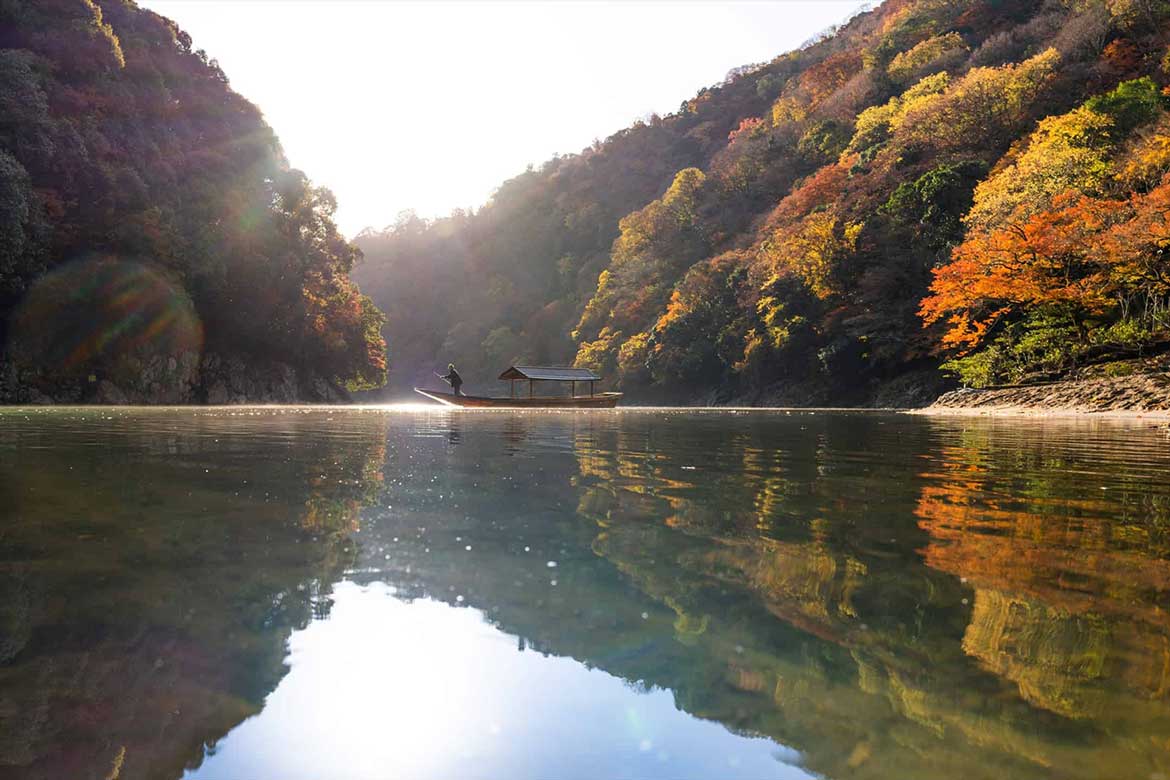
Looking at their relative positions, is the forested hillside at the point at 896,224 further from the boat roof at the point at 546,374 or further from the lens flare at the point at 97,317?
the lens flare at the point at 97,317

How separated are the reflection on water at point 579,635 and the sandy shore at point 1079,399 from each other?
18598 mm

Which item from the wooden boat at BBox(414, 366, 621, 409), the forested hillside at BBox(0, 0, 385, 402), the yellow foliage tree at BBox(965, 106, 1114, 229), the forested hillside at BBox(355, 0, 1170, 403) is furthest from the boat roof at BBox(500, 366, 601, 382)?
the yellow foliage tree at BBox(965, 106, 1114, 229)

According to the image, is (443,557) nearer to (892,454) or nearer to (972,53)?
(892,454)

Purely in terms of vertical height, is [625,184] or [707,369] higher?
[625,184]

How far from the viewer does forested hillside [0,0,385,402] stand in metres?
30.5

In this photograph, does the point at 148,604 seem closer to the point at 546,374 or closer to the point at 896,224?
the point at 546,374

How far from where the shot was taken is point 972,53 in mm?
53312

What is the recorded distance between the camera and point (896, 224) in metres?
40.1

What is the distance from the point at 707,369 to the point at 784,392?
8357 mm

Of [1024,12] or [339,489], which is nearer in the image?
[339,489]

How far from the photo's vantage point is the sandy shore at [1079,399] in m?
20.6

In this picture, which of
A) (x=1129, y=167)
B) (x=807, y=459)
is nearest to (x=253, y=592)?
(x=807, y=459)

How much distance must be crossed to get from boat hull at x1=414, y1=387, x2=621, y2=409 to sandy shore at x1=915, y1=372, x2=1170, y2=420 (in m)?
14.2

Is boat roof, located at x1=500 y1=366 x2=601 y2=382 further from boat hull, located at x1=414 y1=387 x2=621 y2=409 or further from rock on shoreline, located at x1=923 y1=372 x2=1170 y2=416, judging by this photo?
rock on shoreline, located at x1=923 y1=372 x2=1170 y2=416
